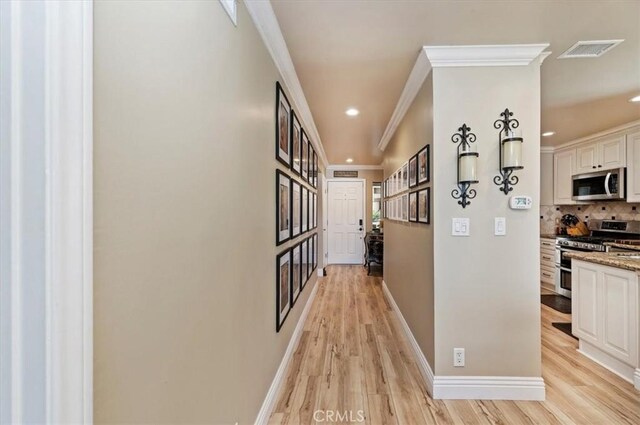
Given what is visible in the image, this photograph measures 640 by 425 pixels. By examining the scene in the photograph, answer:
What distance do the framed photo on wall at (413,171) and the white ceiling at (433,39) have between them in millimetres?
676

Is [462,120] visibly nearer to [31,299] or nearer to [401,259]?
[401,259]

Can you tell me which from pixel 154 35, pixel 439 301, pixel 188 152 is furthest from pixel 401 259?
pixel 154 35

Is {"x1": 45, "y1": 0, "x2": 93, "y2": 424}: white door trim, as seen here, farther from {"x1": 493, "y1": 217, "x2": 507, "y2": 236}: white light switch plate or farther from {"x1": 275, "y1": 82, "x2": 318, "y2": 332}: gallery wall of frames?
{"x1": 493, "y1": 217, "x2": 507, "y2": 236}: white light switch plate

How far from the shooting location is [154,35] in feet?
2.43

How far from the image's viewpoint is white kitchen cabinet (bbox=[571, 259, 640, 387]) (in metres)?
2.16

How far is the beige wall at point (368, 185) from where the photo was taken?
7.13 metres

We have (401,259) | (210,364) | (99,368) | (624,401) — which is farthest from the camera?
(401,259)

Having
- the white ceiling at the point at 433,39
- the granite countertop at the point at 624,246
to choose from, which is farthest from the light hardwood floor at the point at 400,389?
the white ceiling at the point at 433,39

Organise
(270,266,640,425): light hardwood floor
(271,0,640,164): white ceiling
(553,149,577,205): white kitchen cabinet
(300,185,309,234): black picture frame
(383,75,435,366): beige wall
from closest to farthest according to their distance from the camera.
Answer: (271,0,640,164): white ceiling
(270,266,640,425): light hardwood floor
(383,75,435,366): beige wall
(300,185,309,234): black picture frame
(553,149,577,205): white kitchen cabinet

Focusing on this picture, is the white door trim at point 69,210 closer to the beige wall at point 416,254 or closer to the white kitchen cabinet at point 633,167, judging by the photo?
the beige wall at point 416,254

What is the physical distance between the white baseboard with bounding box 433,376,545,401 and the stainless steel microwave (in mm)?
3410

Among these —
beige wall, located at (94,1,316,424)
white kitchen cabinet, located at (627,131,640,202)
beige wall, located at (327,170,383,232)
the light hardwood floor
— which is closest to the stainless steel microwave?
white kitchen cabinet, located at (627,131,640,202)

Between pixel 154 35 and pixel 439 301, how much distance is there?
216 centimetres

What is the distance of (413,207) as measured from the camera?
2738mm
